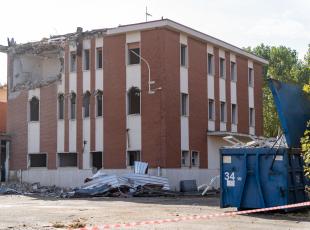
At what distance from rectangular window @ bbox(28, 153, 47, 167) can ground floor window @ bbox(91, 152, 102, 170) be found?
3.79m

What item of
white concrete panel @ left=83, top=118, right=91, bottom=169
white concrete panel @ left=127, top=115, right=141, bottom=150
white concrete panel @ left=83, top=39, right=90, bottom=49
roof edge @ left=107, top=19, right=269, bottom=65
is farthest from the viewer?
white concrete panel @ left=83, top=39, right=90, bottom=49

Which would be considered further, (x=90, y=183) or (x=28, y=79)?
(x=28, y=79)

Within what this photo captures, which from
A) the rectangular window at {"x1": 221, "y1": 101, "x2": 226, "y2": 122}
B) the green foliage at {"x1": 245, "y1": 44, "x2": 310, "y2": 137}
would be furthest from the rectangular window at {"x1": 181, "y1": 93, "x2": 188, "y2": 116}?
the green foliage at {"x1": 245, "y1": 44, "x2": 310, "y2": 137}

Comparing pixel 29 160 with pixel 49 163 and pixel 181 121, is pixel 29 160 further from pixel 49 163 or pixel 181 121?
pixel 181 121

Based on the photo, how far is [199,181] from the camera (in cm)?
3294

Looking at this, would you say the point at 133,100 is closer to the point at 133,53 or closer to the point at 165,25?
the point at 133,53

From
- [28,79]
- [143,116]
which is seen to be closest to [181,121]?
[143,116]

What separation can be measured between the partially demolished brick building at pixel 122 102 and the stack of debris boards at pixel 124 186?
1500mm

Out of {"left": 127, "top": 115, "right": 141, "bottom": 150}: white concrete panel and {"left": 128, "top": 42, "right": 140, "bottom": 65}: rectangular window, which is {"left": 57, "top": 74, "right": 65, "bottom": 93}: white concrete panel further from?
{"left": 127, "top": 115, "right": 141, "bottom": 150}: white concrete panel

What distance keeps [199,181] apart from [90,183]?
7.37 meters

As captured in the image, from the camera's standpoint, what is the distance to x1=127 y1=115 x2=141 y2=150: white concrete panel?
31.0 meters

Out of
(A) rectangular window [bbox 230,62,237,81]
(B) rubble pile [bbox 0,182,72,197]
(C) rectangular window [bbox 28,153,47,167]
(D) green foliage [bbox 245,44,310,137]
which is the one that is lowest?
→ (B) rubble pile [bbox 0,182,72,197]

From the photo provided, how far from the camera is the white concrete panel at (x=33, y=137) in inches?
1382

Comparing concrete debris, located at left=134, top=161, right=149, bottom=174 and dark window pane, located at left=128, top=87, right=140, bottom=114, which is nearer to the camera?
concrete debris, located at left=134, top=161, right=149, bottom=174
